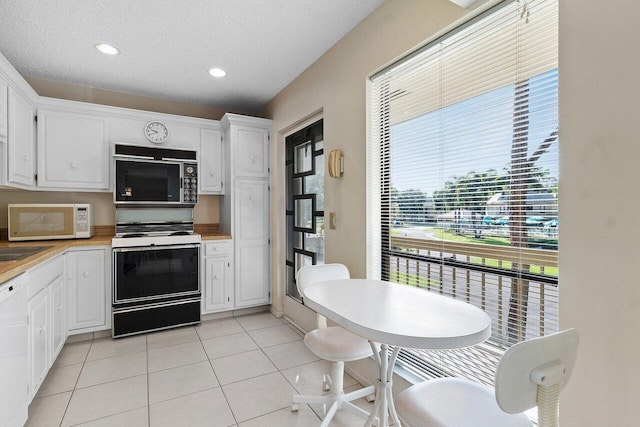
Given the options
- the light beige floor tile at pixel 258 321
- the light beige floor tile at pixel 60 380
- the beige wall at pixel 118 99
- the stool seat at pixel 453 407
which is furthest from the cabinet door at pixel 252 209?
the stool seat at pixel 453 407

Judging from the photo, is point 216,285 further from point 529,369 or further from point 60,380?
point 529,369

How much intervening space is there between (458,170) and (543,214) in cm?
47

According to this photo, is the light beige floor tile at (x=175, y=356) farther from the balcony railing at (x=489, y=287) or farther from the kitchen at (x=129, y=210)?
the balcony railing at (x=489, y=287)

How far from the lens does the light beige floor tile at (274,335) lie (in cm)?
302

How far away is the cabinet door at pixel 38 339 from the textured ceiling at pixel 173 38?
6.40 feet

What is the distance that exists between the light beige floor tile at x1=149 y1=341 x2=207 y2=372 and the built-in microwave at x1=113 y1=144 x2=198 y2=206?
1530 mm

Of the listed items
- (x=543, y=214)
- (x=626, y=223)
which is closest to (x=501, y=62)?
(x=543, y=214)

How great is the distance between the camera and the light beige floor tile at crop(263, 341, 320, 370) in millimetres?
2600

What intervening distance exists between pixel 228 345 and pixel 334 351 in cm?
167

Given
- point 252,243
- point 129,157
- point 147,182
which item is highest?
point 129,157

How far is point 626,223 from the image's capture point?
1.00m

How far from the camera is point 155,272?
3225mm

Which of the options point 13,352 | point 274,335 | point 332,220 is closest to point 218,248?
point 274,335

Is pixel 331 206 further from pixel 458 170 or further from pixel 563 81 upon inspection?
pixel 563 81
